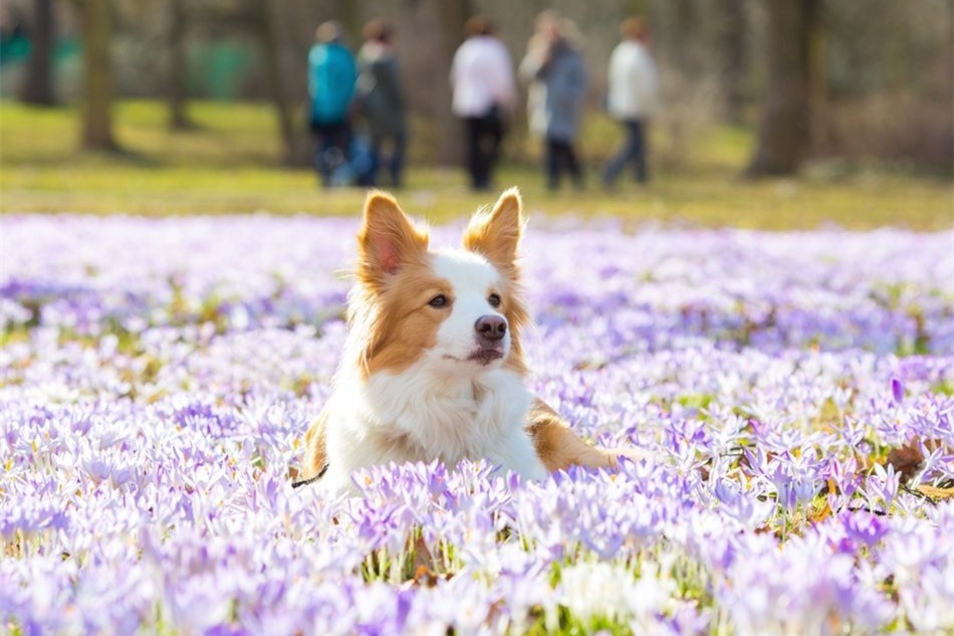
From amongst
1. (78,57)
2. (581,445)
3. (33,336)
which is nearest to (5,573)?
(581,445)

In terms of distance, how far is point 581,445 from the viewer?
4793mm

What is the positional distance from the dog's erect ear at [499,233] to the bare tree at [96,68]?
101 ft

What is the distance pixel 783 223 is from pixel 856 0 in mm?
30423

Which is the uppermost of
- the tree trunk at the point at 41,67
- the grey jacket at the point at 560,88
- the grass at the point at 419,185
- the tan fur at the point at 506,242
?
the tree trunk at the point at 41,67

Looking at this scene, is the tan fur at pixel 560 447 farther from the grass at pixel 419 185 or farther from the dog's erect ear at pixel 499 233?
the grass at pixel 419 185

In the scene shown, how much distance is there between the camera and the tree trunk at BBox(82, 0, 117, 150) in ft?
111

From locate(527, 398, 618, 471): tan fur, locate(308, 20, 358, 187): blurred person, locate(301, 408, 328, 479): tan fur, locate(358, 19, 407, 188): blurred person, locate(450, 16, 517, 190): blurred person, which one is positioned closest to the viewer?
locate(527, 398, 618, 471): tan fur

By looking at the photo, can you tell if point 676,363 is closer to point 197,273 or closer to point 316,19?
point 197,273

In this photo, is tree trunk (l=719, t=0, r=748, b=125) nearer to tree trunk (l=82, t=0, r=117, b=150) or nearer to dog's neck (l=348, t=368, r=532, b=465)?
tree trunk (l=82, t=0, r=117, b=150)

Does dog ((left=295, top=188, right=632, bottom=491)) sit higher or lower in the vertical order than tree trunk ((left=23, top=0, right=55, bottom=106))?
lower

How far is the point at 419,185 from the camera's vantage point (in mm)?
25312

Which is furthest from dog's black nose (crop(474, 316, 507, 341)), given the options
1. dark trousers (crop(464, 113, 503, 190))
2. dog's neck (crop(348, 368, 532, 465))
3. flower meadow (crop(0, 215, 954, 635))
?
dark trousers (crop(464, 113, 503, 190))

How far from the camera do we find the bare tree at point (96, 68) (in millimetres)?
33750

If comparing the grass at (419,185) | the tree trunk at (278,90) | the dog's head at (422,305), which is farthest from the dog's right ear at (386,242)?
the tree trunk at (278,90)
